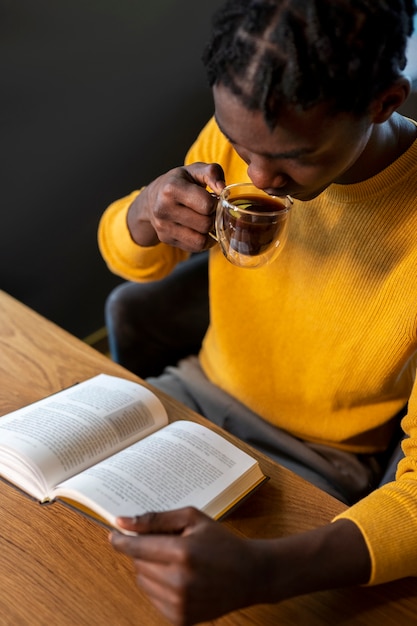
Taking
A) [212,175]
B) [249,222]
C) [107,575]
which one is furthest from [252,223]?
[107,575]

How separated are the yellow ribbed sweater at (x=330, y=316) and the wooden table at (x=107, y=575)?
3.2 inches

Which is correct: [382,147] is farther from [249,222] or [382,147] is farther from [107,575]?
[107,575]

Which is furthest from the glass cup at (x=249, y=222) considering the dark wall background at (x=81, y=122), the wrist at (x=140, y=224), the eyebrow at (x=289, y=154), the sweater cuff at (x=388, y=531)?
the dark wall background at (x=81, y=122)

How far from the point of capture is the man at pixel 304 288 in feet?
2.37

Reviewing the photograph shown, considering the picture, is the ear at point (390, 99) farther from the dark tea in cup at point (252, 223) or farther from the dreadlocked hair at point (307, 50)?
the dark tea in cup at point (252, 223)

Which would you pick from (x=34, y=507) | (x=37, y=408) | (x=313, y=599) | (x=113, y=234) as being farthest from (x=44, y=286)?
(x=313, y=599)

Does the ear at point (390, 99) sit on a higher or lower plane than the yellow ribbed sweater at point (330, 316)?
higher

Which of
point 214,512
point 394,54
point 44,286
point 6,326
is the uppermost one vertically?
point 394,54

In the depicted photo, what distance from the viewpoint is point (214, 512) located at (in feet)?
2.81

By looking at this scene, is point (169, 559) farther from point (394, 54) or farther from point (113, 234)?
point (113, 234)

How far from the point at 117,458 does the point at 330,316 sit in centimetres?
46

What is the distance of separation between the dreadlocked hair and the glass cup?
0.18 metres

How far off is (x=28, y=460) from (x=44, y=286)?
119cm

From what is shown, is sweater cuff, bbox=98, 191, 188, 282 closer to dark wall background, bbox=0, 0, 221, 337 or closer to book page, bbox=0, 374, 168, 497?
book page, bbox=0, 374, 168, 497
